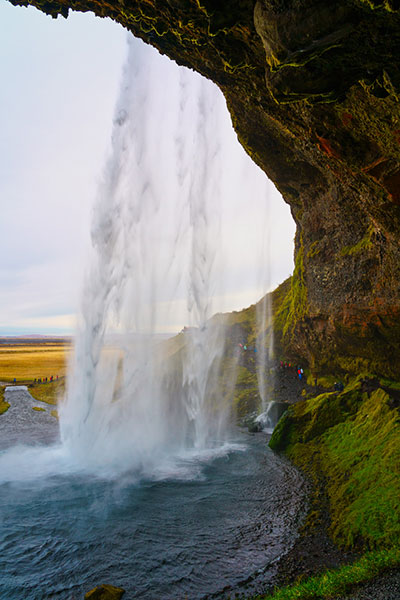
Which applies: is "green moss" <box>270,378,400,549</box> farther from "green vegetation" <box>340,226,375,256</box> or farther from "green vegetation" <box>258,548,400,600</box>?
"green vegetation" <box>340,226,375,256</box>

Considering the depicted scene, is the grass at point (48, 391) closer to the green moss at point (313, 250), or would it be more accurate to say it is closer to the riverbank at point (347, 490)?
the riverbank at point (347, 490)

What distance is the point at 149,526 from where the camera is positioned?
40.0 ft

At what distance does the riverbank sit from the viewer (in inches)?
313

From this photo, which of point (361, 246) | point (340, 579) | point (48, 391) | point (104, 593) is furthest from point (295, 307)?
point (48, 391)

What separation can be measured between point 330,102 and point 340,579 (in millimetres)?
11621

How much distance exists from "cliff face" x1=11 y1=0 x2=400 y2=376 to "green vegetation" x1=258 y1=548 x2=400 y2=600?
10.6 meters

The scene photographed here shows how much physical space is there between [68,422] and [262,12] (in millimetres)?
24703

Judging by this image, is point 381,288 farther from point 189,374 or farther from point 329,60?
point 189,374

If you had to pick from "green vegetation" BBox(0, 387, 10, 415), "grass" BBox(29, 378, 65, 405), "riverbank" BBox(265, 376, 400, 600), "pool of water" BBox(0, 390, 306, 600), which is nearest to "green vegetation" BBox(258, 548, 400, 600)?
"riverbank" BBox(265, 376, 400, 600)

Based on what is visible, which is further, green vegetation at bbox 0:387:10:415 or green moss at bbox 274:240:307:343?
green vegetation at bbox 0:387:10:415

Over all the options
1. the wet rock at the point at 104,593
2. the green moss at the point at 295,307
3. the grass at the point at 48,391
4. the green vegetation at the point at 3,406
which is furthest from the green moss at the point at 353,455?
the grass at the point at 48,391

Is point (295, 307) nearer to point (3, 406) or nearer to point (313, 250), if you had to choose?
point (313, 250)

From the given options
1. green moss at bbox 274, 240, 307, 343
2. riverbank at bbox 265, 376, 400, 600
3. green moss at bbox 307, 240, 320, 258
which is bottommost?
riverbank at bbox 265, 376, 400, 600

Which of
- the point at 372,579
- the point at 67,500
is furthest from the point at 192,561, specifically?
the point at 67,500
